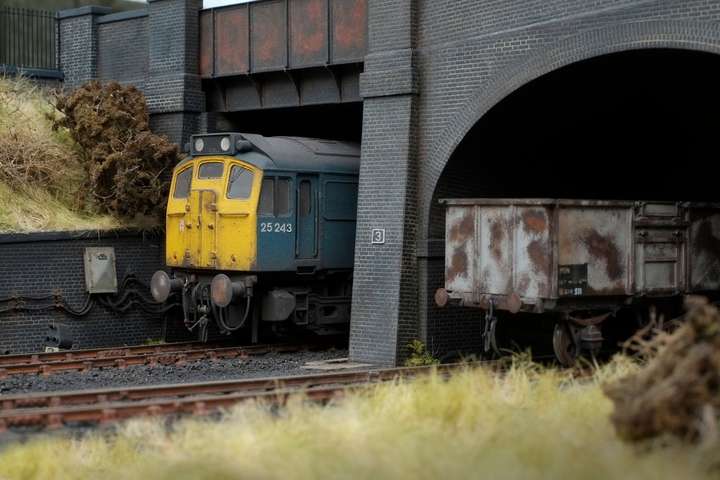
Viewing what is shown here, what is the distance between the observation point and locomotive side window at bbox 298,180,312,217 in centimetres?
1944

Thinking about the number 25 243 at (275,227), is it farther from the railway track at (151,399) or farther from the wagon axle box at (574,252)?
the railway track at (151,399)

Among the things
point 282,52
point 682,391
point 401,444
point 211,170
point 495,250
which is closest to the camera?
point 682,391

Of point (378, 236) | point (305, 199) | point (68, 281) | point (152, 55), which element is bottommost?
point (68, 281)

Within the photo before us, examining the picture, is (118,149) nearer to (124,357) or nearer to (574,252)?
(124,357)

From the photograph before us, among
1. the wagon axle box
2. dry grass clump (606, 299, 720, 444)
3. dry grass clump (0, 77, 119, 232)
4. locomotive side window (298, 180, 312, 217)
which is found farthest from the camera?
dry grass clump (0, 77, 119, 232)

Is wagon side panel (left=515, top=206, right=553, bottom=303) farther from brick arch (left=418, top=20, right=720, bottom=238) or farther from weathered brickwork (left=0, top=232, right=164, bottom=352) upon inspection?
weathered brickwork (left=0, top=232, right=164, bottom=352)

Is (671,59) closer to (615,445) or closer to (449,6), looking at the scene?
(449,6)

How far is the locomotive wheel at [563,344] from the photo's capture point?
15781mm

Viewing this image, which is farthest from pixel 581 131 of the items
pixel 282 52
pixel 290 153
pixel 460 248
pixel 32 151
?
pixel 32 151

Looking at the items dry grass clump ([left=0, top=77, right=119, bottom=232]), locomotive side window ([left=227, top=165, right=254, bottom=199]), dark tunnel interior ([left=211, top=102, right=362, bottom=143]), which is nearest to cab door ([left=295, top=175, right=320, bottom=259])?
locomotive side window ([left=227, top=165, right=254, bottom=199])

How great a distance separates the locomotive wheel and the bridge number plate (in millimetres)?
3912

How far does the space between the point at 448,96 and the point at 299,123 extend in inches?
276

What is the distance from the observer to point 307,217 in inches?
770

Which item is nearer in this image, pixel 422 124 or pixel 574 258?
pixel 574 258
